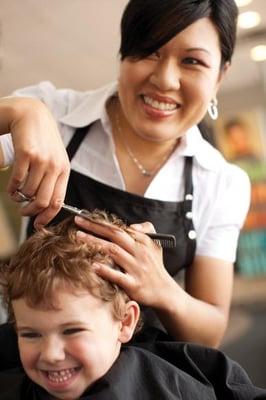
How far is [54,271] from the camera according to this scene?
82 centimetres

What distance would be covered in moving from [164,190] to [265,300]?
3.79 metres

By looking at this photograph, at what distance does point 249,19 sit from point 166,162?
2736 mm

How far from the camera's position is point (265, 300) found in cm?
466

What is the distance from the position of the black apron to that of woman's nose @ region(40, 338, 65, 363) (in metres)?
0.39

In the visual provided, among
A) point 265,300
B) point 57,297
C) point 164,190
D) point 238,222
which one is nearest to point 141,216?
point 164,190

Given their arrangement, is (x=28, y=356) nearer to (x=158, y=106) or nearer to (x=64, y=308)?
(x=64, y=308)

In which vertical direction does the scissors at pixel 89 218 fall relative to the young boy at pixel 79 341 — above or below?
above

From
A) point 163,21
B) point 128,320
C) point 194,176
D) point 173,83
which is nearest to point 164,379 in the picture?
point 128,320

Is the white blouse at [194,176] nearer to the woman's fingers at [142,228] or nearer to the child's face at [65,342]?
the woman's fingers at [142,228]

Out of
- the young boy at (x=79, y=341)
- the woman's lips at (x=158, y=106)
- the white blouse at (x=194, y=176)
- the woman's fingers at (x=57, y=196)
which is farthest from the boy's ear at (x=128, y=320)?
the woman's lips at (x=158, y=106)

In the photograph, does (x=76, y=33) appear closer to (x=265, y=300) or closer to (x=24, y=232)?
(x=24, y=232)

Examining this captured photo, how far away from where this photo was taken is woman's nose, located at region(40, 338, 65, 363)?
77cm

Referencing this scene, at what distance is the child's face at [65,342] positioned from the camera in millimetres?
781

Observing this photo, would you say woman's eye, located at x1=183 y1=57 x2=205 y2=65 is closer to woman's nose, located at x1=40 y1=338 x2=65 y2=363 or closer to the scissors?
the scissors
